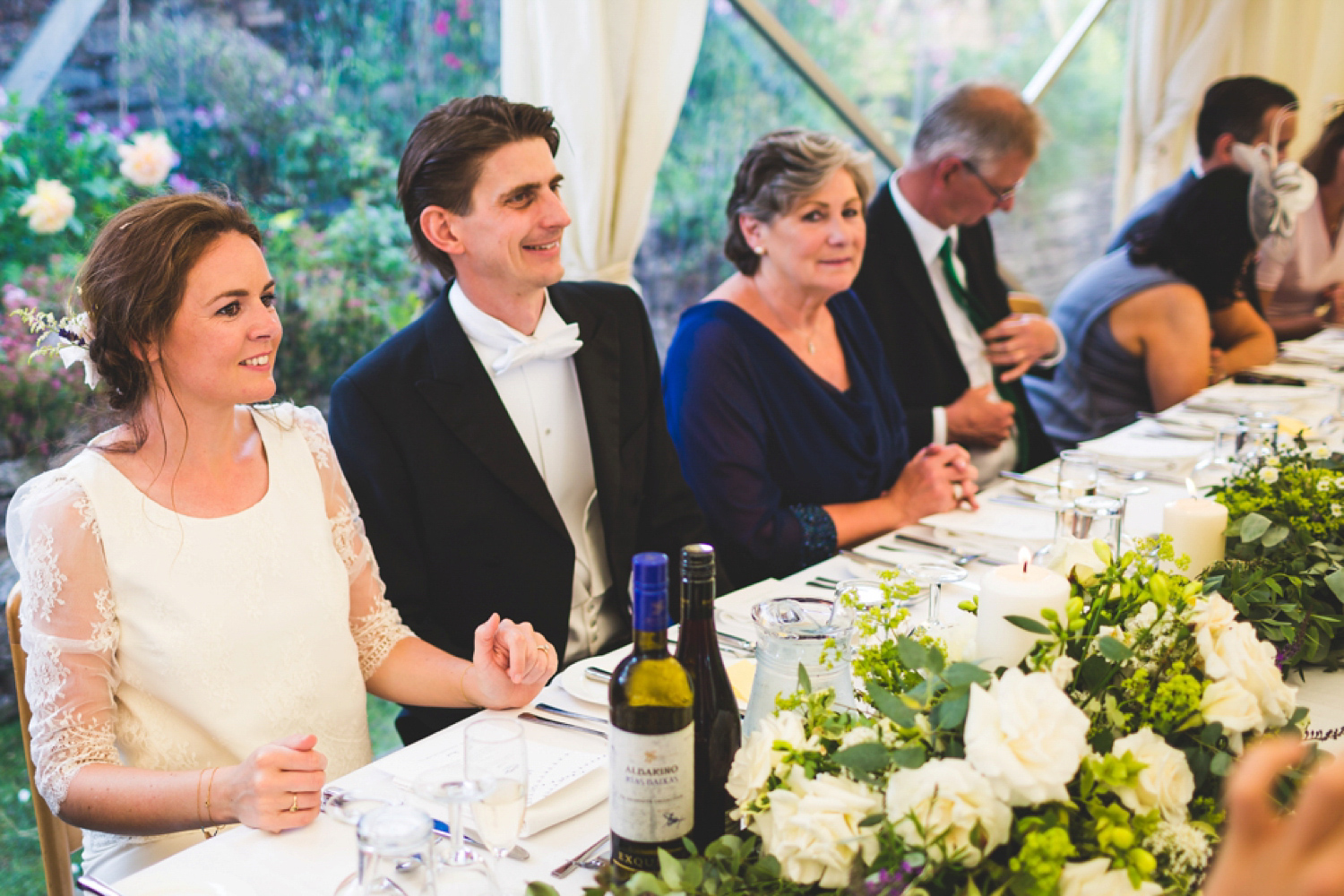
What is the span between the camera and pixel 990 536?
2162 mm

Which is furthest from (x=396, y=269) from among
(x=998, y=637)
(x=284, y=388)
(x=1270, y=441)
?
(x=998, y=637)

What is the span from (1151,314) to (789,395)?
6.03 ft

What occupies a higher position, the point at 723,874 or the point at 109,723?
the point at 723,874

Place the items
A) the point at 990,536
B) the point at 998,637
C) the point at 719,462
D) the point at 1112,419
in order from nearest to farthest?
the point at 998,637 → the point at 990,536 → the point at 719,462 → the point at 1112,419

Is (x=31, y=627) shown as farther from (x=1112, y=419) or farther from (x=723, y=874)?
(x=1112, y=419)

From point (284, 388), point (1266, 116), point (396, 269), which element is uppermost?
point (1266, 116)

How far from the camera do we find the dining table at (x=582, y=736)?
1080 mm

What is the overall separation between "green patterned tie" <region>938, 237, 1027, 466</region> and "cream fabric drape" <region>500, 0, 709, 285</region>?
3.18 feet

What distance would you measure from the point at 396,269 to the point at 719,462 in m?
1.49

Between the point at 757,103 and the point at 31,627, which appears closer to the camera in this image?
the point at 31,627

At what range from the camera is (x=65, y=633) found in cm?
141

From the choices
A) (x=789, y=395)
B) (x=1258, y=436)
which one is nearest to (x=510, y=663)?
(x=789, y=395)

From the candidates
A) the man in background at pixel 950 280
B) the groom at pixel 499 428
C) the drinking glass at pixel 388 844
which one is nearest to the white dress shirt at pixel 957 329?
the man in background at pixel 950 280

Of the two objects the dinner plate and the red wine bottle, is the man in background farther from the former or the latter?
the red wine bottle
